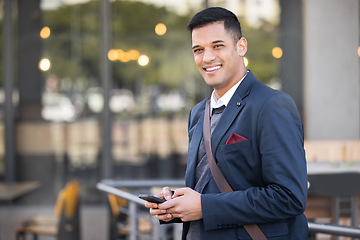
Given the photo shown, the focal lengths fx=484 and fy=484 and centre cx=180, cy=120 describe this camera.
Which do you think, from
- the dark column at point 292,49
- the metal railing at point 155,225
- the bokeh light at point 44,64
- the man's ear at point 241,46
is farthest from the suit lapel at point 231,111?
the bokeh light at point 44,64

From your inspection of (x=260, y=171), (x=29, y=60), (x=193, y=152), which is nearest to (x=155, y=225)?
(x=193, y=152)

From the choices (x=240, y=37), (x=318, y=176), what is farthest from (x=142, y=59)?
(x=240, y=37)

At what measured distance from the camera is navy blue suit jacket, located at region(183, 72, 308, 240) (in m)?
1.41

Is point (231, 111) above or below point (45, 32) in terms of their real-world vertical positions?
below

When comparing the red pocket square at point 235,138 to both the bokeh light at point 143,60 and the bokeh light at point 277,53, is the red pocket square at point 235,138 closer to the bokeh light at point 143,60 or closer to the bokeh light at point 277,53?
the bokeh light at point 277,53

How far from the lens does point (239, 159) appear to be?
1479 millimetres

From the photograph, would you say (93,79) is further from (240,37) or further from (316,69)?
(240,37)

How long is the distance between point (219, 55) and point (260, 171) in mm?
401

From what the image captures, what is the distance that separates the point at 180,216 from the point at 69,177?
A: 6.59m

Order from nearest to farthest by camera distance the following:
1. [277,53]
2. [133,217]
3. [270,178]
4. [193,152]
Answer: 1. [270,178]
2. [193,152]
3. [133,217]
4. [277,53]

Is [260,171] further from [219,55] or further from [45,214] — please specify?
[45,214]

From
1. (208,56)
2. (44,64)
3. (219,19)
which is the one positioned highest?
(44,64)

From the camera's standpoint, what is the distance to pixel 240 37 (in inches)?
64.0

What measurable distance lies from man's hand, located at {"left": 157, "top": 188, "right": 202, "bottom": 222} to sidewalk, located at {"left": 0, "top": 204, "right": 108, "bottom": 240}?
5.37 metres
